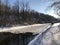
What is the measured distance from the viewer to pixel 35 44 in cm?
133

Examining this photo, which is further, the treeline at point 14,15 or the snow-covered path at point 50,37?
the treeline at point 14,15

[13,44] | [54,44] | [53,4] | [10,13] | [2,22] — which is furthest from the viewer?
[10,13]

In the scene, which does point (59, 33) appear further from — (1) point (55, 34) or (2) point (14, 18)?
(2) point (14, 18)

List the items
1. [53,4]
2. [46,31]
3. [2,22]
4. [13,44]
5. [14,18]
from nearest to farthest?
1. [46,31]
2. [53,4]
3. [13,44]
4. [2,22]
5. [14,18]

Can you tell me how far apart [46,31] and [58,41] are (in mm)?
163

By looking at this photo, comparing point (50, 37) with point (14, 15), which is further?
point (14, 15)

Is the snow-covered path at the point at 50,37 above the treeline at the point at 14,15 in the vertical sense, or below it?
above

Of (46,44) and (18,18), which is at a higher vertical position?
(46,44)

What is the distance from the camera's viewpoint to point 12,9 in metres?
19.5

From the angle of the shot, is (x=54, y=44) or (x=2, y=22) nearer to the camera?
(x=54, y=44)

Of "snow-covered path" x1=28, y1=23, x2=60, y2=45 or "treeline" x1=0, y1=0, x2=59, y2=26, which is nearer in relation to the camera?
"snow-covered path" x1=28, y1=23, x2=60, y2=45

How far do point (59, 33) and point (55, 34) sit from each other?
3cm

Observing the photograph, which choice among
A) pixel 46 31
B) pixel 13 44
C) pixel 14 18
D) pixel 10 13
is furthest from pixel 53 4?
pixel 10 13

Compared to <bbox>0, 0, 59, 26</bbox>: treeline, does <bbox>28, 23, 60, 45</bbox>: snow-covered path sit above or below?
above
